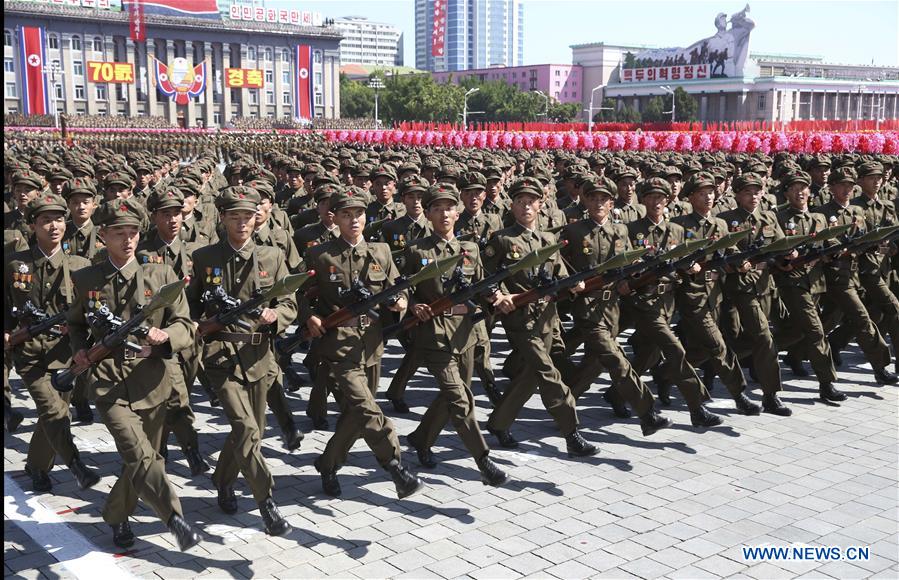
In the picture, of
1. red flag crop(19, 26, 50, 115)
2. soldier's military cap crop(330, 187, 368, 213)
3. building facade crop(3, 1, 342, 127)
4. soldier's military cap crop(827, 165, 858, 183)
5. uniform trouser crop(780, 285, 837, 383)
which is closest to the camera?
soldier's military cap crop(330, 187, 368, 213)

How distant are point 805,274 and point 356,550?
17.6ft

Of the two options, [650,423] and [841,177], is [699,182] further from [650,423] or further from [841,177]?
[650,423]

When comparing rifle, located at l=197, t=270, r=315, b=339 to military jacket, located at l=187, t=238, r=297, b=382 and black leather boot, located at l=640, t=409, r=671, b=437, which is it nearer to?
military jacket, located at l=187, t=238, r=297, b=382

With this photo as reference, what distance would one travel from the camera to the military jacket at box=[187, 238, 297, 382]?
632 cm

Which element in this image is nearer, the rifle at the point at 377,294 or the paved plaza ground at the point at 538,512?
the paved plaza ground at the point at 538,512

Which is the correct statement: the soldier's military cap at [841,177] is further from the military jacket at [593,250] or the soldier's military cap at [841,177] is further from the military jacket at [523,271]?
the military jacket at [523,271]

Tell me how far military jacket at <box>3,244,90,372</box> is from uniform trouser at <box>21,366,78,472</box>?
0.10 metres

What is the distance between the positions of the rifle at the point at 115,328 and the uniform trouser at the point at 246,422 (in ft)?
2.36

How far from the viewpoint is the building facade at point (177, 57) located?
91688mm

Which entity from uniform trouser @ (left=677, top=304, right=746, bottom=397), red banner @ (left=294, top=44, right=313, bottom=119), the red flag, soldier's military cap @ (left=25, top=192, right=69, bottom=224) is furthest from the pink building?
soldier's military cap @ (left=25, top=192, right=69, bottom=224)

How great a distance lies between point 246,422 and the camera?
6270 mm

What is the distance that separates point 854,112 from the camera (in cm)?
13038

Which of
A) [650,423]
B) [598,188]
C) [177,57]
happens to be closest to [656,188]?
[598,188]

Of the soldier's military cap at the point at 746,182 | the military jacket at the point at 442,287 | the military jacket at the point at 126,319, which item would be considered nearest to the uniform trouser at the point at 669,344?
the soldier's military cap at the point at 746,182
